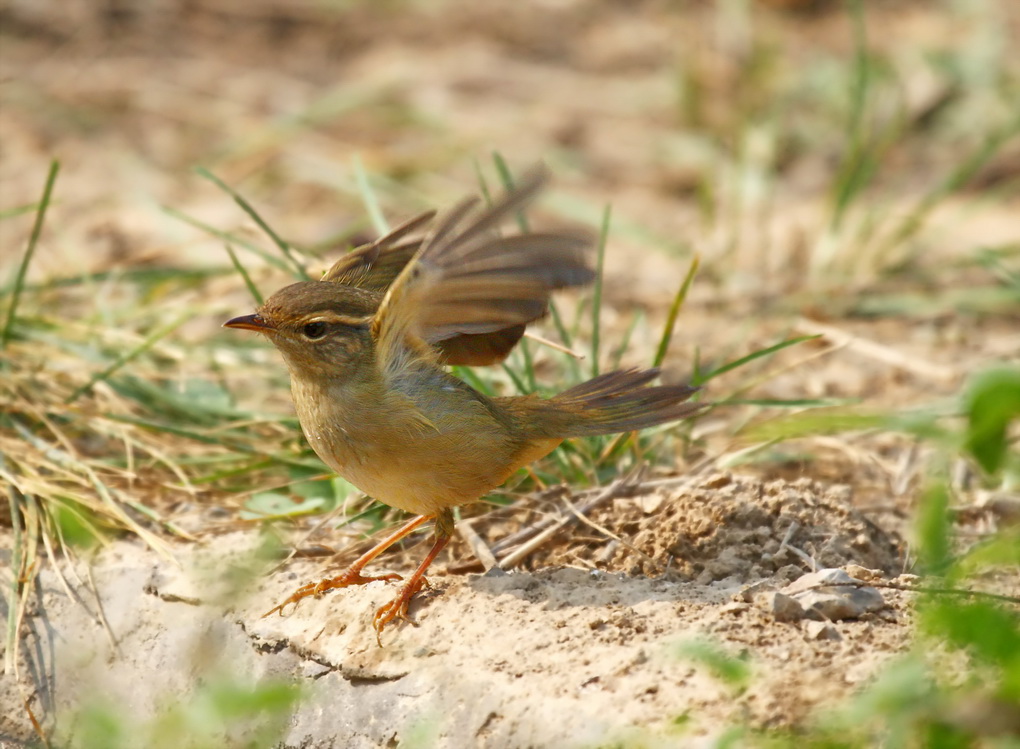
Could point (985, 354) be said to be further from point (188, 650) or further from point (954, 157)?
point (188, 650)

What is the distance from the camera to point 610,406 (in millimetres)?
3854

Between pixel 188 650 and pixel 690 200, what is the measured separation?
5.28m

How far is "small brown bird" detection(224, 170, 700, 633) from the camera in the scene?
364cm

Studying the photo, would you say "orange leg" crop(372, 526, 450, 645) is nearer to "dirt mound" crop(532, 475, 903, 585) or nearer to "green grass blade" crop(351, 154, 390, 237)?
"dirt mound" crop(532, 475, 903, 585)

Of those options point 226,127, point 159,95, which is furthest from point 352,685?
point 159,95

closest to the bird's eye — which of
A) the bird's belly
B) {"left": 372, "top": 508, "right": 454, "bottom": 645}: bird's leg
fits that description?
the bird's belly

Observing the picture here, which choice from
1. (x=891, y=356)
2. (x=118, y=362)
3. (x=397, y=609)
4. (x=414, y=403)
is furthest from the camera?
(x=891, y=356)

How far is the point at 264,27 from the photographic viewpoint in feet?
32.7

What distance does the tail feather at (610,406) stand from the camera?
12.4 ft

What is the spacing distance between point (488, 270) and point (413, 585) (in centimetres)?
99

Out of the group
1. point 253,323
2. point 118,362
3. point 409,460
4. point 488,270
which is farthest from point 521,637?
point 118,362

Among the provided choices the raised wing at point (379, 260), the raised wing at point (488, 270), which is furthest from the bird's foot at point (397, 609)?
the raised wing at point (379, 260)

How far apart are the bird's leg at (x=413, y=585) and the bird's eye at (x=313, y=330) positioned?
66 cm

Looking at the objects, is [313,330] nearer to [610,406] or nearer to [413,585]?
[413,585]
